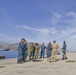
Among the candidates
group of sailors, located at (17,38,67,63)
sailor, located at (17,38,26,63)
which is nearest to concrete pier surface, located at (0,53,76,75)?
sailor, located at (17,38,26,63)

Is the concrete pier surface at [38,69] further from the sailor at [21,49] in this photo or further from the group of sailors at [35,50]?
the group of sailors at [35,50]

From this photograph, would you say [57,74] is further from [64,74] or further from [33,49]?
[33,49]

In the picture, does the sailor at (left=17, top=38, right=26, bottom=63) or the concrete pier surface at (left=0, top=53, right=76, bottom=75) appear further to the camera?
the sailor at (left=17, top=38, right=26, bottom=63)

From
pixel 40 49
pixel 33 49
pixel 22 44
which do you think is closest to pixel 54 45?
pixel 22 44

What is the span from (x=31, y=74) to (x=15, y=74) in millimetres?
878

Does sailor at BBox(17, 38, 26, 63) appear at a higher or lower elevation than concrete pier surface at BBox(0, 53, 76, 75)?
higher

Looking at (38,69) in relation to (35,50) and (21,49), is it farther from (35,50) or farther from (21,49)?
(35,50)

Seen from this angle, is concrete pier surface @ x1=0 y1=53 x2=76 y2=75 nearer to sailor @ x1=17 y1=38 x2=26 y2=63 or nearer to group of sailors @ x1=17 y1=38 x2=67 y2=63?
sailor @ x1=17 y1=38 x2=26 y2=63

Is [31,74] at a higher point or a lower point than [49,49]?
lower

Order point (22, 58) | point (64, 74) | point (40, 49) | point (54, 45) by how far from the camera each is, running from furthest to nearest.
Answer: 1. point (40, 49)
2. point (54, 45)
3. point (22, 58)
4. point (64, 74)

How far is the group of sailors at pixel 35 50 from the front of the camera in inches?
850

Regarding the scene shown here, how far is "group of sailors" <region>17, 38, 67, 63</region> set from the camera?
70.8 ft

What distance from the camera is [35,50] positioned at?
1126 inches

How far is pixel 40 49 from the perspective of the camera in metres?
31.6
